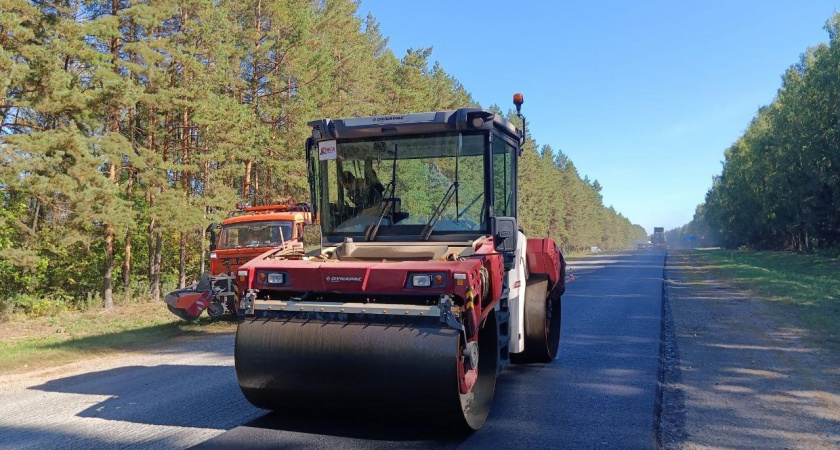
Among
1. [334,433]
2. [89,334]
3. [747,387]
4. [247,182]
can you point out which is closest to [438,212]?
[334,433]

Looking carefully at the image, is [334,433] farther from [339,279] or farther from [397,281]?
[397,281]

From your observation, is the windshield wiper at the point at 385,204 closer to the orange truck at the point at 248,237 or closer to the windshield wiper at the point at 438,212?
the windshield wiper at the point at 438,212

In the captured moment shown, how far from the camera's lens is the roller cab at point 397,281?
15.9ft

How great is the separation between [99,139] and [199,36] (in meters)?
6.31

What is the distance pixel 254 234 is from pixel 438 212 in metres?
9.30

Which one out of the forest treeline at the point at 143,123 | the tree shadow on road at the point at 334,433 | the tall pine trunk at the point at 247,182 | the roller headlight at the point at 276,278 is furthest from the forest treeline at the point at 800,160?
the roller headlight at the point at 276,278

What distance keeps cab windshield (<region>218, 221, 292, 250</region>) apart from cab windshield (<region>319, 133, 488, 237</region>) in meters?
8.04

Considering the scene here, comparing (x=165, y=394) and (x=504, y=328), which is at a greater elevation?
(x=504, y=328)

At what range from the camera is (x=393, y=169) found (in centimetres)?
641

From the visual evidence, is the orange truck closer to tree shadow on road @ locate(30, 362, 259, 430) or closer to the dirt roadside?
tree shadow on road @ locate(30, 362, 259, 430)

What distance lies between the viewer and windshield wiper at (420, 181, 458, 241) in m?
6.20

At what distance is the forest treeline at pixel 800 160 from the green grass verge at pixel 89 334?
3369 cm

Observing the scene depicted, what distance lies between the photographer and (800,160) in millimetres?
40438

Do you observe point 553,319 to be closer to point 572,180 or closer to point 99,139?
point 99,139
